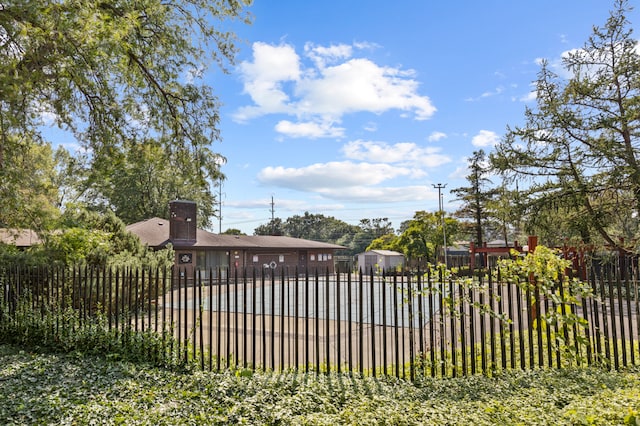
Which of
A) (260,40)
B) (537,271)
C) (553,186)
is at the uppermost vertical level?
(260,40)

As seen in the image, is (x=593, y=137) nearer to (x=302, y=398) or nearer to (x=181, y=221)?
(x=302, y=398)

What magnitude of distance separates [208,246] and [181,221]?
2414 mm

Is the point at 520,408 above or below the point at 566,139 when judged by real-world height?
below

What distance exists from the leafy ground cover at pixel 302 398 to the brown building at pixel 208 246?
49.7ft

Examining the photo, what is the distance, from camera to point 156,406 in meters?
4.11

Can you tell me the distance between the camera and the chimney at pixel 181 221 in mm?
24891

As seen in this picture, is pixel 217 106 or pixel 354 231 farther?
pixel 354 231

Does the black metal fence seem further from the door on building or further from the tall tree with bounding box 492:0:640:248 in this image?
the door on building

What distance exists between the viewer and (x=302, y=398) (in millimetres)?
4137

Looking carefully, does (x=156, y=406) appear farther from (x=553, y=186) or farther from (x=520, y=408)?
(x=553, y=186)

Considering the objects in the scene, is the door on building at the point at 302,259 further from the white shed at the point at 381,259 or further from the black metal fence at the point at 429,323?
the black metal fence at the point at 429,323

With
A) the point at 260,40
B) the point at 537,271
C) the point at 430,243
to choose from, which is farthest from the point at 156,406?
the point at 430,243

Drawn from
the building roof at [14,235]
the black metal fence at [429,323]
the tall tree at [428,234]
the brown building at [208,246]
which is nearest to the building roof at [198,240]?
the brown building at [208,246]

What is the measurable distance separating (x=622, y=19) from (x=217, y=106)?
15595mm
